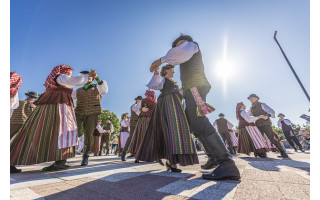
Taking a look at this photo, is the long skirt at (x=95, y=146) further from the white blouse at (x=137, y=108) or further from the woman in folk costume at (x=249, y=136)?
the woman in folk costume at (x=249, y=136)

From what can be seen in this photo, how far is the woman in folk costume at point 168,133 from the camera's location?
217cm

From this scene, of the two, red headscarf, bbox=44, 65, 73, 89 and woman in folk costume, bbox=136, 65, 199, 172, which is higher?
red headscarf, bbox=44, 65, 73, 89

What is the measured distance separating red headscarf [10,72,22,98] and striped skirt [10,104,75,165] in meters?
0.51

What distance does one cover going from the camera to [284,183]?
4.91 ft

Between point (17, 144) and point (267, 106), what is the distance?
6.46 m

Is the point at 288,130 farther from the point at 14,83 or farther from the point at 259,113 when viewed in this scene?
the point at 14,83

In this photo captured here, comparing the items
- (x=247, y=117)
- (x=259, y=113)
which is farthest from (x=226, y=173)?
(x=259, y=113)

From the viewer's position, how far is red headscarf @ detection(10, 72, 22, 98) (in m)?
2.77

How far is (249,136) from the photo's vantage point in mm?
5316

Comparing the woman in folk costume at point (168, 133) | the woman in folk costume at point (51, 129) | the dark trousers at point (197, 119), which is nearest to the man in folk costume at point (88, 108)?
the woman in folk costume at point (51, 129)

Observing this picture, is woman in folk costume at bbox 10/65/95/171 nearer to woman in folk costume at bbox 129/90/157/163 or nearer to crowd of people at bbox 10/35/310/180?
crowd of people at bbox 10/35/310/180

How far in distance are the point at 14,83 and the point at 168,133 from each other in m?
2.87

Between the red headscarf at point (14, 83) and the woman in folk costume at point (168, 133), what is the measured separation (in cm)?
244

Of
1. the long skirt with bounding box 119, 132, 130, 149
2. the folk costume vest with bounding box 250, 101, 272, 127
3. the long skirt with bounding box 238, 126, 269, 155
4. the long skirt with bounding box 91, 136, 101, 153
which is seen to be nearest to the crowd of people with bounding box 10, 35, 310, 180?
the long skirt with bounding box 238, 126, 269, 155
